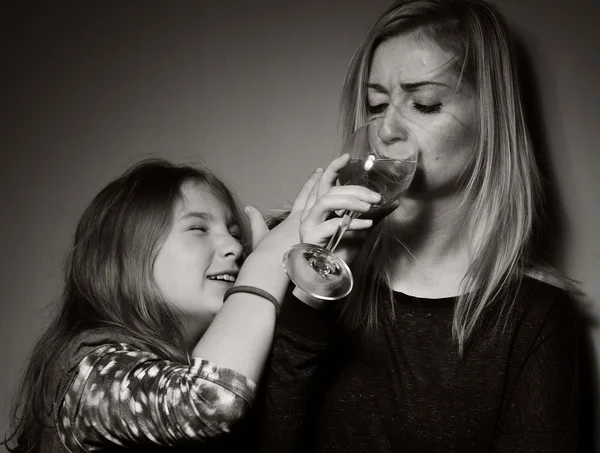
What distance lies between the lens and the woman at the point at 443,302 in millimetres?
1147

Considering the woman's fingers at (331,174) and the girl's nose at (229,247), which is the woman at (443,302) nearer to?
the woman's fingers at (331,174)

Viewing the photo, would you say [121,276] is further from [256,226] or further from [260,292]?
[260,292]

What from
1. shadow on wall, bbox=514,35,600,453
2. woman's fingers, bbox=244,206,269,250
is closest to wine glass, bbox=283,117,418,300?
woman's fingers, bbox=244,206,269,250

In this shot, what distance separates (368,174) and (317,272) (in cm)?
17

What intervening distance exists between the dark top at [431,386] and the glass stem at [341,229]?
142mm

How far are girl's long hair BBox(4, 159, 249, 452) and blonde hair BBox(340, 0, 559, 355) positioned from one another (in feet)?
1.21

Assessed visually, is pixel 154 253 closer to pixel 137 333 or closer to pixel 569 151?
pixel 137 333

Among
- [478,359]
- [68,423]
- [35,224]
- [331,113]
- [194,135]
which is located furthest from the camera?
[35,224]

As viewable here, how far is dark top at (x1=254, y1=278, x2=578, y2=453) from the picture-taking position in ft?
3.67

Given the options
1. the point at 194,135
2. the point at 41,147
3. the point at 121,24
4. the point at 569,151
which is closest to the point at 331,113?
the point at 194,135

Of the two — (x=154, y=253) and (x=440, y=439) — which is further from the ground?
(x=154, y=253)

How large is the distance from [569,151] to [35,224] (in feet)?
4.60

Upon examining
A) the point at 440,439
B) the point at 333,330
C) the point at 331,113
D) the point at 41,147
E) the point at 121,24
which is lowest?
the point at 440,439

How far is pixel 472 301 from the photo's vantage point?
1240mm
